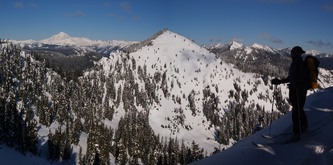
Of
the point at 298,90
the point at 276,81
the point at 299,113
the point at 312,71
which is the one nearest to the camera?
the point at 312,71

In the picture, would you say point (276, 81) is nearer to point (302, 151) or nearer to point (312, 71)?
point (312, 71)

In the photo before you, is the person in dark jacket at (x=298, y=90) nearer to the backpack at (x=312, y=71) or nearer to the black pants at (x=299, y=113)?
the black pants at (x=299, y=113)

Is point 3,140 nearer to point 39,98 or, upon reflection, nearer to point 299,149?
point 39,98

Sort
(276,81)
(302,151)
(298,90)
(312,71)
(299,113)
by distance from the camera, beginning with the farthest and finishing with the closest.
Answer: (276,81) → (298,90) → (299,113) → (312,71) → (302,151)

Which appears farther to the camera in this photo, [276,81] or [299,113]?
[276,81]

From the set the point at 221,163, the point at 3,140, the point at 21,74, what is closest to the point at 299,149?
the point at 221,163

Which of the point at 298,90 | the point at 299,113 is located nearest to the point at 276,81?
the point at 298,90

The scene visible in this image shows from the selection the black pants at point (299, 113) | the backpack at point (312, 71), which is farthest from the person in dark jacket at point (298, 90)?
the backpack at point (312, 71)

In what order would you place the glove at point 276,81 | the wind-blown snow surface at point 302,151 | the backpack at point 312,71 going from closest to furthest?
the wind-blown snow surface at point 302,151
the backpack at point 312,71
the glove at point 276,81
